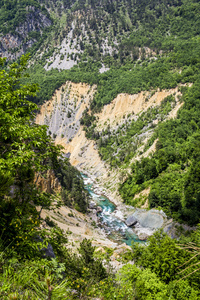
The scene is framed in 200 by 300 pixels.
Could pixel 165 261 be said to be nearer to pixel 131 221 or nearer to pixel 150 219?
pixel 150 219

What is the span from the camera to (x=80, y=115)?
116 meters

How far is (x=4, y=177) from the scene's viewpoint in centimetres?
491

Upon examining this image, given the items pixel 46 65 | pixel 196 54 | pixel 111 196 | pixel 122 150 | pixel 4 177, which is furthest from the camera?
pixel 46 65

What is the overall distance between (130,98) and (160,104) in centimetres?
2078

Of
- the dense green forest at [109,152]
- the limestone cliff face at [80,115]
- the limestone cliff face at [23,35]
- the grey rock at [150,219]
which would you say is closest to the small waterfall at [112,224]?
the grey rock at [150,219]

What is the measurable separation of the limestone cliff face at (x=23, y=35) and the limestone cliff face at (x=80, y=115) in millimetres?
85210

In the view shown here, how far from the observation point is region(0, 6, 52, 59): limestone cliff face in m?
178

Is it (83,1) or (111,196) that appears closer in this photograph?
(111,196)

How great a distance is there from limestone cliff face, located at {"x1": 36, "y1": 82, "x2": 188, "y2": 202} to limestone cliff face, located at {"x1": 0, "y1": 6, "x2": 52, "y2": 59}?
8521 cm

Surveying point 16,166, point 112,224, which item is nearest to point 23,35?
point 112,224

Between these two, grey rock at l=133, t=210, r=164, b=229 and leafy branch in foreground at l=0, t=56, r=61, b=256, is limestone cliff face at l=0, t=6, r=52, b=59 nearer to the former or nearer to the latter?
grey rock at l=133, t=210, r=164, b=229

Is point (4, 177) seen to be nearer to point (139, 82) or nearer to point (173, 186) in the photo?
point (173, 186)

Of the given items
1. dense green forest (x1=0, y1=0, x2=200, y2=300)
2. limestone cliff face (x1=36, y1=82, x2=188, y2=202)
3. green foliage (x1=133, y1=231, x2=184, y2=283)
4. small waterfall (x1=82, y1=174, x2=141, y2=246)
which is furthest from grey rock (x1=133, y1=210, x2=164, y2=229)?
green foliage (x1=133, y1=231, x2=184, y2=283)

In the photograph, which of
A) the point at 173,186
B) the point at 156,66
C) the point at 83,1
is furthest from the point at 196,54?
the point at 83,1
